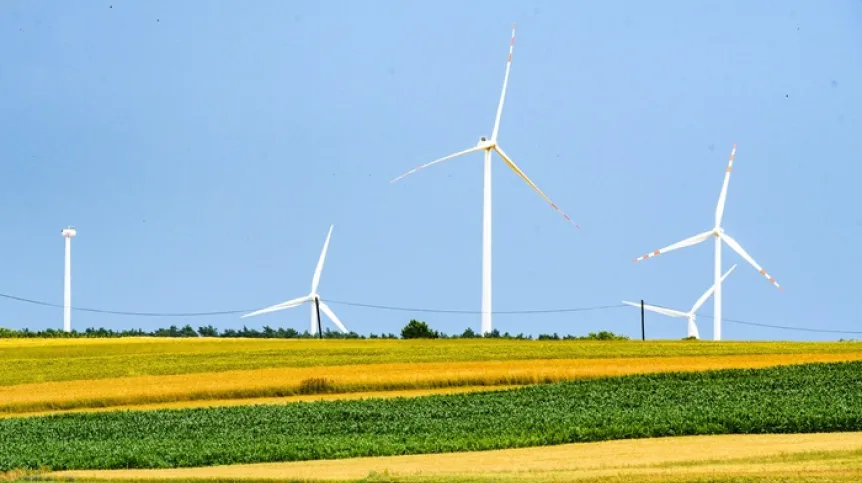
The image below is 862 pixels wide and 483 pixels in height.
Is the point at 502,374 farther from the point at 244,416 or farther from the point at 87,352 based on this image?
the point at 87,352

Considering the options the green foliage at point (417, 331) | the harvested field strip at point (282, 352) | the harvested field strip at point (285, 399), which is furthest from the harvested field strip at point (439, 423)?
the green foliage at point (417, 331)

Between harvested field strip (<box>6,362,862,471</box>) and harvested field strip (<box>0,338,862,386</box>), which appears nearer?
harvested field strip (<box>6,362,862,471</box>)

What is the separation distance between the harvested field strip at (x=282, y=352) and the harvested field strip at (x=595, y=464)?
33827mm

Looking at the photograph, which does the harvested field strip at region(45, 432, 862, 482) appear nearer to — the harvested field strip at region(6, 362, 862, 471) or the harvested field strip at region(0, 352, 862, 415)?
the harvested field strip at region(6, 362, 862, 471)

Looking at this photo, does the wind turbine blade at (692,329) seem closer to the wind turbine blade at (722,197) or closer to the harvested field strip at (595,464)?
the wind turbine blade at (722,197)

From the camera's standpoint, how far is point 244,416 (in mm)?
53156

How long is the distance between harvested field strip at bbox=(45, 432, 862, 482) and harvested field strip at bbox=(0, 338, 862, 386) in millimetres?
33827

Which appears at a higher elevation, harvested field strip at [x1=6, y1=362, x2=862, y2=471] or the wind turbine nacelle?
the wind turbine nacelle

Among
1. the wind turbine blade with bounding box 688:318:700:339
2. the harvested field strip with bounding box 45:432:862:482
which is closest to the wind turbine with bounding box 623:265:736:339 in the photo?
the wind turbine blade with bounding box 688:318:700:339

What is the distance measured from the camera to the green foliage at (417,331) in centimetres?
10300

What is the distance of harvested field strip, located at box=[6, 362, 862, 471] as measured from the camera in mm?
42500

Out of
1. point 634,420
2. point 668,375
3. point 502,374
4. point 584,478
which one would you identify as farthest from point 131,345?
point 584,478

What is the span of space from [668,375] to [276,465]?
28081 mm

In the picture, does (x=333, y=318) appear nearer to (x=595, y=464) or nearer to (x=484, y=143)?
(x=484, y=143)
